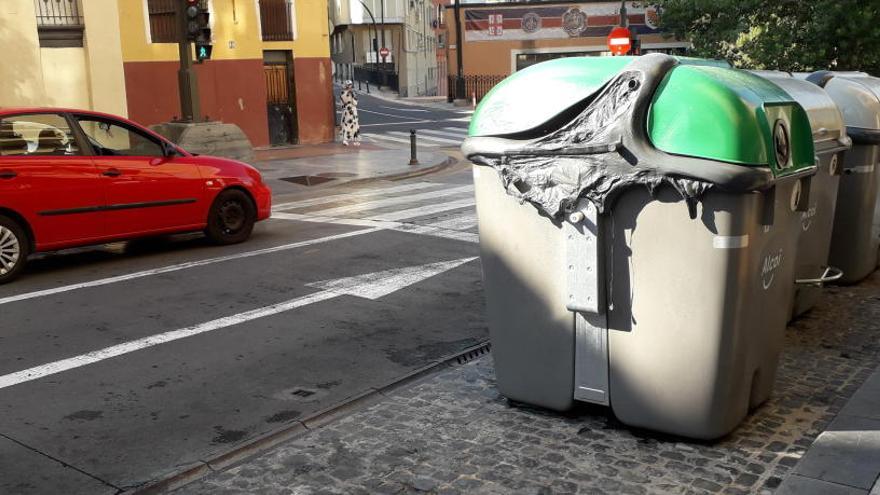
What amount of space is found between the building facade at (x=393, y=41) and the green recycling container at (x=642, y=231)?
172ft

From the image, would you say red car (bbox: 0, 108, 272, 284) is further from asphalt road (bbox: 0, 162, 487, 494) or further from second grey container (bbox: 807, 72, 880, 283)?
second grey container (bbox: 807, 72, 880, 283)

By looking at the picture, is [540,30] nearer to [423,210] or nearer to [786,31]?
[786,31]

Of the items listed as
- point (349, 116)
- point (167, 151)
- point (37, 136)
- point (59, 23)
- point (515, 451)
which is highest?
point (59, 23)

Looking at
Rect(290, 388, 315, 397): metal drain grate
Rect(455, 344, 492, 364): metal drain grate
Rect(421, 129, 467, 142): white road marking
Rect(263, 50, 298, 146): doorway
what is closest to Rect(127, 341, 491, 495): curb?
Rect(455, 344, 492, 364): metal drain grate

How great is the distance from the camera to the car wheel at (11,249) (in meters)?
8.52

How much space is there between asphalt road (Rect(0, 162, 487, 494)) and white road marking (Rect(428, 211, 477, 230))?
0.16m

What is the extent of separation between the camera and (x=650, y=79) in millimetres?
4422

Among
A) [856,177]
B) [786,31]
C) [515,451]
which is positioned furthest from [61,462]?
[786,31]

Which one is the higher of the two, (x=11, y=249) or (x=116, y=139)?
(x=116, y=139)

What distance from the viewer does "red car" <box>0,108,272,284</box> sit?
8.64m

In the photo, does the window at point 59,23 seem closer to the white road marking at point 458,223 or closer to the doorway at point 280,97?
the doorway at point 280,97

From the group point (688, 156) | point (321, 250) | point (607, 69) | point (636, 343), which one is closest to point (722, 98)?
point (688, 156)

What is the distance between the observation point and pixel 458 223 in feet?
38.9

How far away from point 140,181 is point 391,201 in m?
5.34
